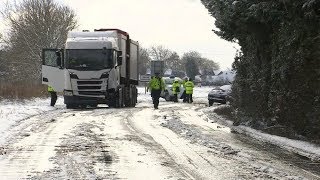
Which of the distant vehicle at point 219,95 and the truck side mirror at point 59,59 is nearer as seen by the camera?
the truck side mirror at point 59,59

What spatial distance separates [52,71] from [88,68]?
2045 millimetres

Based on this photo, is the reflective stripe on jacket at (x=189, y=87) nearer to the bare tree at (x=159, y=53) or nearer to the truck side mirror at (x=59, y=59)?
the truck side mirror at (x=59, y=59)

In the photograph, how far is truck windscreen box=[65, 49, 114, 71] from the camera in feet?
76.6

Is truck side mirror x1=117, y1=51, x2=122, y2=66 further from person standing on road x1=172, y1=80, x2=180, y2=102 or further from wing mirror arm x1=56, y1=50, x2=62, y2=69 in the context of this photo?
person standing on road x1=172, y1=80, x2=180, y2=102

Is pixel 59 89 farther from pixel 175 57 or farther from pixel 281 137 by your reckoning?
pixel 175 57

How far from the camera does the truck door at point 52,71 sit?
24203 mm

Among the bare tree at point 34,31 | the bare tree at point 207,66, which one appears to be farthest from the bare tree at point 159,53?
the bare tree at point 34,31

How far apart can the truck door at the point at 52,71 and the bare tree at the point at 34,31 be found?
2917cm

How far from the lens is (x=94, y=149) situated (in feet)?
30.8

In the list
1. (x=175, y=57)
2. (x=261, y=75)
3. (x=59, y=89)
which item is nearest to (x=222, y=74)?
(x=175, y=57)

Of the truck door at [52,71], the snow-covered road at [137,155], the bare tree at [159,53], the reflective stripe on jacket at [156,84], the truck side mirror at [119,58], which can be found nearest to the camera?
the snow-covered road at [137,155]

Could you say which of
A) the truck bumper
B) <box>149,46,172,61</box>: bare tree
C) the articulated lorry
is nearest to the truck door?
the articulated lorry

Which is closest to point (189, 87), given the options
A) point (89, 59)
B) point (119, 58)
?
point (119, 58)

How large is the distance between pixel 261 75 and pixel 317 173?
660 centimetres
